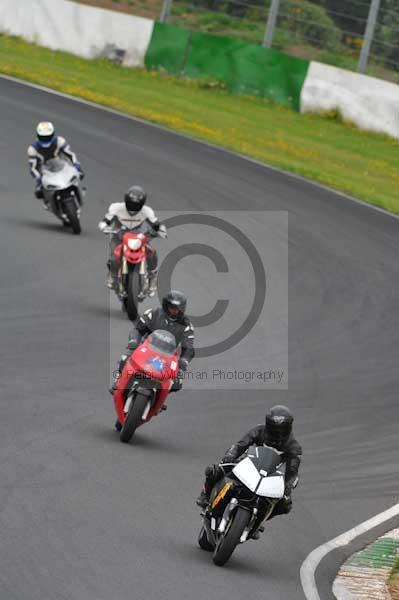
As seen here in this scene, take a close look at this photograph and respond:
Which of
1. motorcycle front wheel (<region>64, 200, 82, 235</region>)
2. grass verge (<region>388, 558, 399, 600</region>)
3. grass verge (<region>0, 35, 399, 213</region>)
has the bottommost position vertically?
grass verge (<region>0, 35, 399, 213</region>)

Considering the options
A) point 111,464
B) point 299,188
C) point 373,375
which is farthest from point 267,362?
point 299,188

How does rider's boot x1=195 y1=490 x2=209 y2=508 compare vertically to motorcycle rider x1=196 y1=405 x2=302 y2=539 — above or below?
below

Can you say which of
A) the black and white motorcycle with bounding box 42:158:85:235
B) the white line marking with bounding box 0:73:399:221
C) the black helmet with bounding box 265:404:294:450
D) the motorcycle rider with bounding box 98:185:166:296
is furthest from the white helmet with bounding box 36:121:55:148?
the black helmet with bounding box 265:404:294:450

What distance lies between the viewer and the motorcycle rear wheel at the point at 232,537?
9930mm

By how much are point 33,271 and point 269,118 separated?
17692 millimetres

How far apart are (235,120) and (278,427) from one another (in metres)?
25.6

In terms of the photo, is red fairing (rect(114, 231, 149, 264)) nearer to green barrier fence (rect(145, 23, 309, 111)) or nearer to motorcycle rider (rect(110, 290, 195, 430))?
motorcycle rider (rect(110, 290, 195, 430))

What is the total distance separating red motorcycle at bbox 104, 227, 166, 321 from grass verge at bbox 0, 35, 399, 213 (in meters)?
10.9

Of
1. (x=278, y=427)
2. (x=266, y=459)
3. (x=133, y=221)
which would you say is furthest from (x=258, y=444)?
(x=133, y=221)

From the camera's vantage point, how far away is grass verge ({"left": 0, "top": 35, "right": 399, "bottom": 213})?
31750 millimetres

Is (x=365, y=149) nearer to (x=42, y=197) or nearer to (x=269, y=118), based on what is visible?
(x=269, y=118)

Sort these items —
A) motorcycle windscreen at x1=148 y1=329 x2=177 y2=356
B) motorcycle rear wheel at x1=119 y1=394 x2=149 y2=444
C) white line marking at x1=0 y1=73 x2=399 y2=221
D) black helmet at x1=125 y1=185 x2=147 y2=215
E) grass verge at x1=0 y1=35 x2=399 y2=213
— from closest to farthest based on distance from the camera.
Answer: motorcycle rear wheel at x1=119 y1=394 x2=149 y2=444
motorcycle windscreen at x1=148 y1=329 x2=177 y2=356
black helmet at x1=125 y1=185 x2=147 y2=215
white line marking at x1=0 y1=73 x2=399 y2=221
grass verge at x1=0 y1=35 x2=399 y2=213

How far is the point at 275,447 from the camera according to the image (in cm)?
1059

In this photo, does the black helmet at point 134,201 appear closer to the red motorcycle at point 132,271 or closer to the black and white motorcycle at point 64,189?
the red motorcycle at point 132,271
